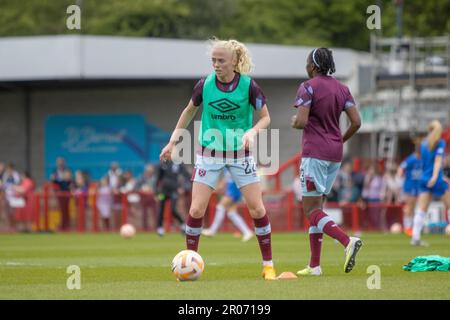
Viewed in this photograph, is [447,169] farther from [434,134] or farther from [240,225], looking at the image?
[434,134]

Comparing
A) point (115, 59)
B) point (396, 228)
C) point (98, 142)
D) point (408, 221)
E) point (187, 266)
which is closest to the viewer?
point (187, 266)

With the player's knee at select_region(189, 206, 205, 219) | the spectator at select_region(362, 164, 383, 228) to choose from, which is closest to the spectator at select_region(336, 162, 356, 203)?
the spectator at select_region(362, 164, 383, 228)

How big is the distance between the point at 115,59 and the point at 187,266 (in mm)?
23880

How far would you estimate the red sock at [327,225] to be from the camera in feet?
37.8

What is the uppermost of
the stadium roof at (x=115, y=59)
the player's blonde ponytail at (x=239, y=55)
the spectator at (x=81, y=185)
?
the stadium roof at (x=115, y=59)

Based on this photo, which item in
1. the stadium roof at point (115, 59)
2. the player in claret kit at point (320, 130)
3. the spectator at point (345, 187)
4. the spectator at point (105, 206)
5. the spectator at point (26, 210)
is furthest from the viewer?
the stadium roof at point (115, 59)

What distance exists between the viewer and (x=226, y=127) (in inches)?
445

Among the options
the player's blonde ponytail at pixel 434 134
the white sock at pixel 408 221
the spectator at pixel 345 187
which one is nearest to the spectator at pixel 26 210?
the spectator at pixel 345 187

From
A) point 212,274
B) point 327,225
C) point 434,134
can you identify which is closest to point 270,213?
point 434,134

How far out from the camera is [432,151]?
1873cm

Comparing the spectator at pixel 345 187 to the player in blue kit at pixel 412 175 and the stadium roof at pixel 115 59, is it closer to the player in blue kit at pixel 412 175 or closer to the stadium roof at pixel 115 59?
the player in blue kit at pixel 412 175

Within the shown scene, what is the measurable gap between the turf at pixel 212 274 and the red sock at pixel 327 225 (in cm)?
43
